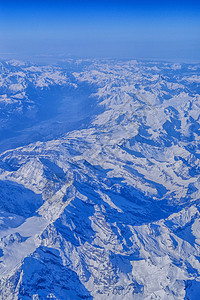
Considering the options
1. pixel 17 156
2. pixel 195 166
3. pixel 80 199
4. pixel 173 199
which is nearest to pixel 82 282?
pixel 80 199

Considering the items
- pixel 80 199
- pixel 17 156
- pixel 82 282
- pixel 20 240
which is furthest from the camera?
pixel 17 156

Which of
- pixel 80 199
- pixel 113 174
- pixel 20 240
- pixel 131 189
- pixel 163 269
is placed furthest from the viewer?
pixel 113 174

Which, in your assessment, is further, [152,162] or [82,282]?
[152,162]

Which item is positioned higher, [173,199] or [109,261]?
[109,261]

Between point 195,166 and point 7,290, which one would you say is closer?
point 7,290

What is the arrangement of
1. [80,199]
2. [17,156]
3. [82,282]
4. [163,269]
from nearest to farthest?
[163,269] < [82,282] < [80,199] < [17,156]

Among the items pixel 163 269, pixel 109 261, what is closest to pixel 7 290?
pixel 109 261

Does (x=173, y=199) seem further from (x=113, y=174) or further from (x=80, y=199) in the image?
(x=80, y=199)

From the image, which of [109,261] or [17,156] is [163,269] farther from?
[17,156]

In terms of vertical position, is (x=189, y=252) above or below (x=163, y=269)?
below
